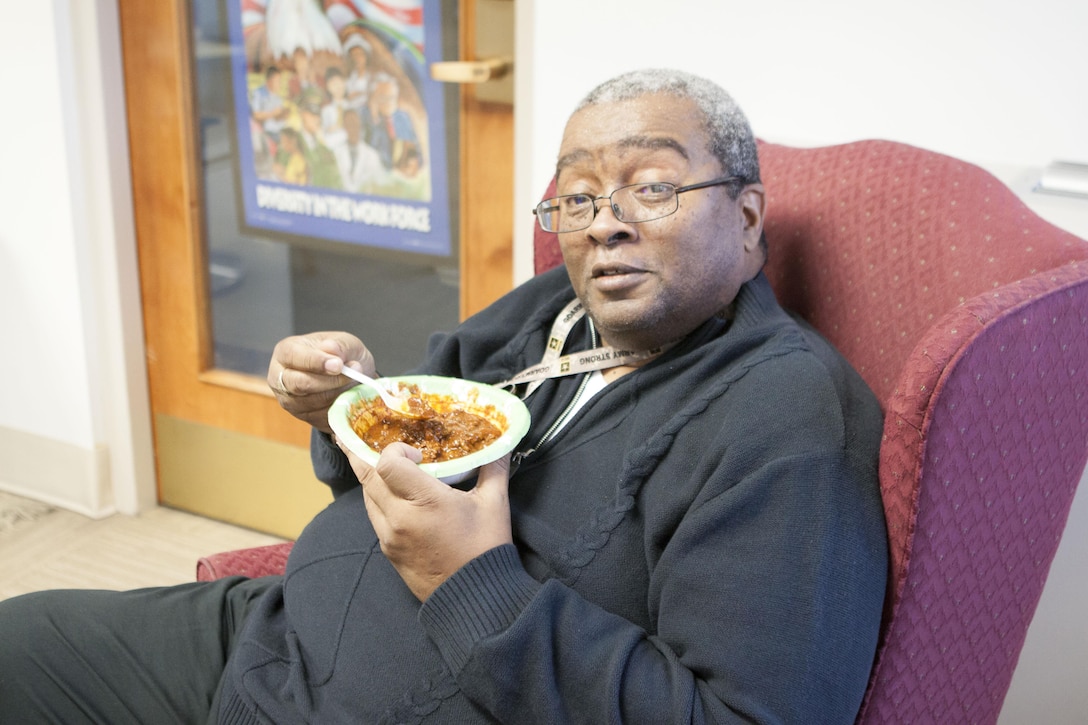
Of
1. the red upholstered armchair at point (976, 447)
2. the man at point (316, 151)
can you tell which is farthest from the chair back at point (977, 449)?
the man at point (316, 151)

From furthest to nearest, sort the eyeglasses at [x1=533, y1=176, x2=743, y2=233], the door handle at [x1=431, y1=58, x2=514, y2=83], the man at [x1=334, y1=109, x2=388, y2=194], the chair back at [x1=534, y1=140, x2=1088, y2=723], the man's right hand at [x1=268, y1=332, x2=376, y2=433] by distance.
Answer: the man at [x1=334, y1=109, x2=388, y2=194]
the door handle at [x1=431, y1=58, x2=514, y2=83]
the man's right hand at [x1=268, y1=332, x2=376, y2=433]
the eyeglasses at [x1=533, y1=176, x2=743, y2=233]
the chair back at [x1=534, y1=140, x2=1088, y2=723]

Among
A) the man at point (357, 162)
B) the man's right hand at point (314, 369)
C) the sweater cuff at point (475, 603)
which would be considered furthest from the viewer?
the man at point (357, 162)

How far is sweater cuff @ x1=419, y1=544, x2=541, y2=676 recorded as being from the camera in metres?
1.04

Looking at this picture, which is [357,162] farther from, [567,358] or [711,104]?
[711,104]

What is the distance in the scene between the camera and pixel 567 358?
1388mm

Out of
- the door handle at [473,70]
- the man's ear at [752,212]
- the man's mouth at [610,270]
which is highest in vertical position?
the door handle at [473,70]

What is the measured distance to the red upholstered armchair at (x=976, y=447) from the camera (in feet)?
2.99

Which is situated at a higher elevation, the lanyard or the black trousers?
the lanyard

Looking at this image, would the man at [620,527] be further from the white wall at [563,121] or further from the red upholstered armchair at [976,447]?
the white wall at [563,121]

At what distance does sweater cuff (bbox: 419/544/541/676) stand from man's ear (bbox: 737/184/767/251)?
524 millimetres

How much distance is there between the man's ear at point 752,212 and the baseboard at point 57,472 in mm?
2118

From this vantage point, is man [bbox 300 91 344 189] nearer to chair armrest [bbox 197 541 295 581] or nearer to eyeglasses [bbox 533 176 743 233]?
chair armrest [bbox 197 541 295 581]

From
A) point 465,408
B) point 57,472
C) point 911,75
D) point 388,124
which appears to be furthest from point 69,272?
point 911,75

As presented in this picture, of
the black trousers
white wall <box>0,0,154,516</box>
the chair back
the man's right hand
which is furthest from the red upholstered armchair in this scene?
white wall <box>0,0,154,516</box>
